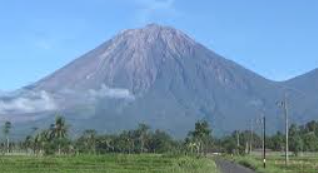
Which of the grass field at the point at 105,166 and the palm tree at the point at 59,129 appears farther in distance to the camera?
the palm tree at the point at 59,129

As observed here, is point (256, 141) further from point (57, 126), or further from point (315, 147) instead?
point (57, 126)

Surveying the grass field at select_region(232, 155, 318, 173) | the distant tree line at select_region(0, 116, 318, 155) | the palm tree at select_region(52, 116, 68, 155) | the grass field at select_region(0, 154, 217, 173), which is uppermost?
the palm tree at select_region(52, 116, 68, 155)

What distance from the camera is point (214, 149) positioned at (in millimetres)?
160000

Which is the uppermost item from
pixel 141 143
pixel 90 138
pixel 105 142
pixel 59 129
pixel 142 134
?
pixel 59 129

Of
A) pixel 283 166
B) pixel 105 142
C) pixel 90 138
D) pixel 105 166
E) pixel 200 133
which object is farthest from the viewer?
pixel 90 138

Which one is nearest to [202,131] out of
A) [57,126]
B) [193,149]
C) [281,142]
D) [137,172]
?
[193,149]

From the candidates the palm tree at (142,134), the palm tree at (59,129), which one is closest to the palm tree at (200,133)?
the palm tree at (142,134)

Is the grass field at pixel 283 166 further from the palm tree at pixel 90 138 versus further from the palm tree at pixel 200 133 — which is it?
the palm tree at pixel 90 138

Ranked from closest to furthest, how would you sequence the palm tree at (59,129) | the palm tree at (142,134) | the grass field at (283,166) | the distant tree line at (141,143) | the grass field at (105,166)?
the grass field at (105,166) → the grass field at (283,166) → the distant tree line at (141,143) → the palm tree at (59,129) → the palm tree at (142,134)

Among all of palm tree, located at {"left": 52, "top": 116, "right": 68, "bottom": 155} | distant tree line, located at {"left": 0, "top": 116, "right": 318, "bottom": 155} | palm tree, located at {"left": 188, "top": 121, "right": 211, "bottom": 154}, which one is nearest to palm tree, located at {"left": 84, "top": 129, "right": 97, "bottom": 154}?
distant tree line, located at {"left": 0, "top": 116, "right": 318, "bottom": 155}

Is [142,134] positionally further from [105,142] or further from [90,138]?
[90,138]

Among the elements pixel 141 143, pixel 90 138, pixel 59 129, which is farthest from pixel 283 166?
pixel 141 143

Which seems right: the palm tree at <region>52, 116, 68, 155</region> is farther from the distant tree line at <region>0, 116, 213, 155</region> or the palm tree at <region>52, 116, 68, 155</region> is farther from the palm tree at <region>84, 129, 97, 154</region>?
the palm tree at <region>84, 129, 97, 154</region>

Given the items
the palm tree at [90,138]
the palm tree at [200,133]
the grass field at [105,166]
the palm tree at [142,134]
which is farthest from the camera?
the palm tree at [142,134]
